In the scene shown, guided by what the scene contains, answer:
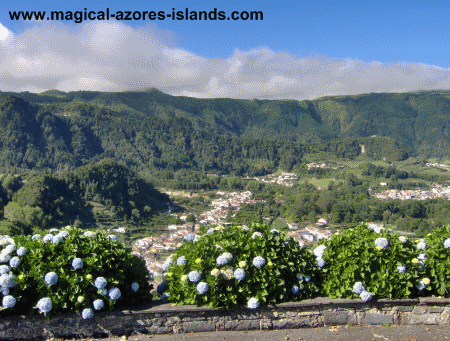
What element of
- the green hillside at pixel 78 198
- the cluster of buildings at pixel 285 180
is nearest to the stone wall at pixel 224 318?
the green hillside at pixel 78 198

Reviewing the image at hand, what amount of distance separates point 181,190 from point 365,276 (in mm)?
101301

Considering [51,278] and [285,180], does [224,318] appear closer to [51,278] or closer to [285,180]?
[51,278]

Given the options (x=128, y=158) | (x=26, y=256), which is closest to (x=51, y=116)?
(x=128, y=158)

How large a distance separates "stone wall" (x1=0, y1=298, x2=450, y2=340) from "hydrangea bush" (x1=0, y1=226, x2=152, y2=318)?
0.64 ft

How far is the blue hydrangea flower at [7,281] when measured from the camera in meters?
4.43

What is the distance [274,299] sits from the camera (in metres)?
4.93

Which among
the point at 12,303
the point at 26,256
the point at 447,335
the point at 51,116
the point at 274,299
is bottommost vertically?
the point at 447,335

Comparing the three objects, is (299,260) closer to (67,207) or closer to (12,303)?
(12,303)

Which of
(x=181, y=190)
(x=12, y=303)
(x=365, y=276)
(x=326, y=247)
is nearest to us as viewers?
(x=12, y=303)

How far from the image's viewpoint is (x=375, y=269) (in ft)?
16.8

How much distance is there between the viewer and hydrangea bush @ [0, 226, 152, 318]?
4.50m

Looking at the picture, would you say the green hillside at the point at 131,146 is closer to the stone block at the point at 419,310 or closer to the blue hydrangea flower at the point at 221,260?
the stone block at the point at 419,310

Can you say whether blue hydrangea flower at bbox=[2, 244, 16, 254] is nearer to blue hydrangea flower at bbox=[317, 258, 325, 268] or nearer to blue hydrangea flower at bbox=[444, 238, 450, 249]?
blue hydrangea flower at bbox=[317, 258, 325, 268]

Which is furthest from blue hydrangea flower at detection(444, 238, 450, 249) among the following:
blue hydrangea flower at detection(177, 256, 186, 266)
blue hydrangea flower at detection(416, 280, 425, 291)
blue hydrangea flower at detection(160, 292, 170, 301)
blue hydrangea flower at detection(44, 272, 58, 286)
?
blue hydrangea flower at detection(44, 272, 58, 286)
